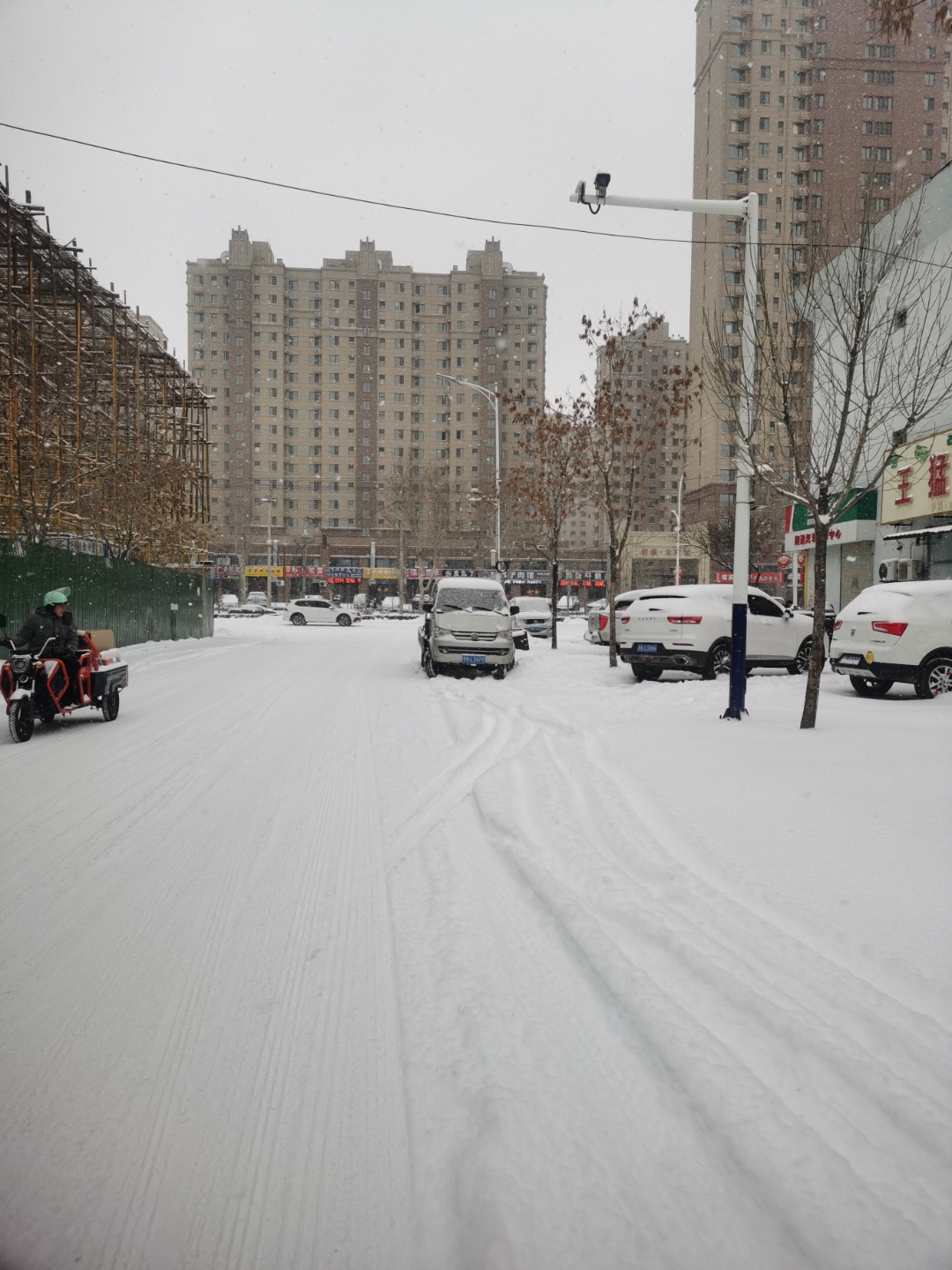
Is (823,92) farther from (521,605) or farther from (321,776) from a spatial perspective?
(321,776)

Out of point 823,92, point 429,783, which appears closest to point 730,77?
point 823,92

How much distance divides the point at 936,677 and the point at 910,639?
27.0 inches

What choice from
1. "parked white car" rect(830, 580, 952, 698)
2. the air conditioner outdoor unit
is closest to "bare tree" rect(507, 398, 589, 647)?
the air conditioner outdoor unit

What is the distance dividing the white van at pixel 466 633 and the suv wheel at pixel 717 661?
12.5ft

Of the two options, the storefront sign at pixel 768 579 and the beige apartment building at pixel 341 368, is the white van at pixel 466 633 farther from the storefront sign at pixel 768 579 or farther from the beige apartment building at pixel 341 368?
the beige apartment building at pixel 341 368

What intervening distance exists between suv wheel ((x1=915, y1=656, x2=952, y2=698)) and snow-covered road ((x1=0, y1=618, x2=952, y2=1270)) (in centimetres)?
590

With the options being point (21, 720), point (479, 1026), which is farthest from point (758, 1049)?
point (21, 720)

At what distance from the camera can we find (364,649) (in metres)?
25.0

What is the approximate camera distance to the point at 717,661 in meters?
14.7

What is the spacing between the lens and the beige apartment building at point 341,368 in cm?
11612

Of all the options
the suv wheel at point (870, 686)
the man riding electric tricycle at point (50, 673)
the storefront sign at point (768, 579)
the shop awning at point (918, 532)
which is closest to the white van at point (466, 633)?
the suv wheel at point (870, 686)

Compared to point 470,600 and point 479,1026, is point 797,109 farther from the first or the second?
point 479,1026

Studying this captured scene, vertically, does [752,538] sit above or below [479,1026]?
above

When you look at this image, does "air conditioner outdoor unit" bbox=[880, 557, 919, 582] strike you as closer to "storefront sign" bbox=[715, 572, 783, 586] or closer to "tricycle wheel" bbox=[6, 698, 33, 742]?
"tricycle wheel" bbox=[6, 698, 33, 742]
